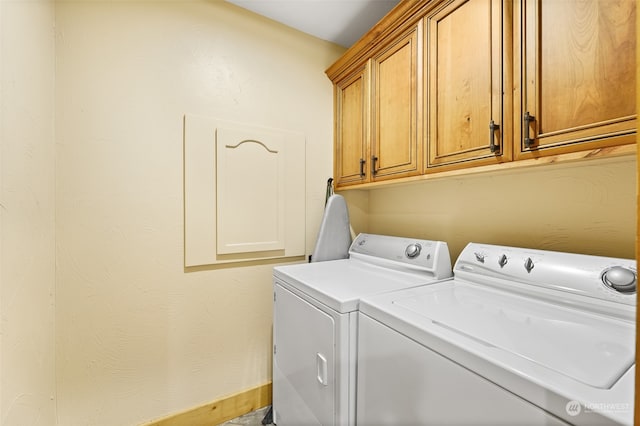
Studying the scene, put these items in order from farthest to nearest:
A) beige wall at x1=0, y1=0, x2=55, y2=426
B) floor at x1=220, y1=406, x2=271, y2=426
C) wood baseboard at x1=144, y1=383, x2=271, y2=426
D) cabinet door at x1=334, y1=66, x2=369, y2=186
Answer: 1. cabinet door at x1=334, y1=66, x2=369, y2=186
2. floor at x1=220, y1=406, x2=271, y2=426
3. wood baseboard at x1=144, y1=383, x2=271, y2=426
4. beige wall at x1=0, y1=0, x2=55, y2=426

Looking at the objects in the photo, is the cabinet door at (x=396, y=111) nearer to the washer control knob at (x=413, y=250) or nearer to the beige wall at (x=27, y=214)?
the washer control knob at (x=413, y=250)

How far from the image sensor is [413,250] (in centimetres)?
148

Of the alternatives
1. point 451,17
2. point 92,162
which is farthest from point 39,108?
point 451,17

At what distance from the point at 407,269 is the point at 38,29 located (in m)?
2.00

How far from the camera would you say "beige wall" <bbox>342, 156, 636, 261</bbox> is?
105 centimetres

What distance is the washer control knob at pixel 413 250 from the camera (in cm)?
146

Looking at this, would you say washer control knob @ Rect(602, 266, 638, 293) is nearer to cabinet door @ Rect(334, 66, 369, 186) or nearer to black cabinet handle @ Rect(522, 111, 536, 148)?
black cabinet handle @ Rect(522, 111, 536, 148)

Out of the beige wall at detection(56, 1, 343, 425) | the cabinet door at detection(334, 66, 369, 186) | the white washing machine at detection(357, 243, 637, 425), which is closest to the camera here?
the white washing machine at detection(357, 243, 637, 425)

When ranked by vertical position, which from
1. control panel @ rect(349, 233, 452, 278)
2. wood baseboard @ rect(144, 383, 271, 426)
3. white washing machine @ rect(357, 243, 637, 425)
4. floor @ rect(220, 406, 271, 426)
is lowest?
floor @ rect(220, 406, 271, 426)

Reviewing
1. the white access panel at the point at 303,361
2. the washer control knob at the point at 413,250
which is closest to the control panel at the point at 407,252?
the washer control knob at the point at 413,250

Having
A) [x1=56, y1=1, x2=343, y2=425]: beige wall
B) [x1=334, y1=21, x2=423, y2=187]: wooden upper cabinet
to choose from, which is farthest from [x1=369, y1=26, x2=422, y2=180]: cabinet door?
[x1=56, y1=1, x2=343, y2=425]: beige wall

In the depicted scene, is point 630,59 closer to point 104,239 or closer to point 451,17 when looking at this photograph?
point 451,17

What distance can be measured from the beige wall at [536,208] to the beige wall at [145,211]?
1125mm

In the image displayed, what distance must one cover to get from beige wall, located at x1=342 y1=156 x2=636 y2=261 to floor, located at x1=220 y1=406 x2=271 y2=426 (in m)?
1.52
